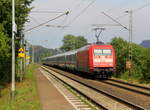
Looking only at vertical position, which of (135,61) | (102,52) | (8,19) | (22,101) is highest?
(8,19)

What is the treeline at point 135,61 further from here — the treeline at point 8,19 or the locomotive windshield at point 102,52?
the treeline at point 8,19

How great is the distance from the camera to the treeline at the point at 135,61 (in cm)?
3472

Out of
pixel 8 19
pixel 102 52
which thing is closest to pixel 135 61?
pixel 102 52

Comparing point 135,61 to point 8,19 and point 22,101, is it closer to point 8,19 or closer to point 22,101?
point 8,19

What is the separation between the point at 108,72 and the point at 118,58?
570 inches

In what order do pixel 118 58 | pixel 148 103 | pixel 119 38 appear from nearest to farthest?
pixel 148 103
pixel 118 58
pixel 119 38

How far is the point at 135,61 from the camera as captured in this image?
43.3 m

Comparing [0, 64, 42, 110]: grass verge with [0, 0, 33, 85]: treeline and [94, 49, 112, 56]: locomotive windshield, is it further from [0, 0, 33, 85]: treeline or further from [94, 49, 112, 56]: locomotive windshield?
[94, 49, 112, 56]: locomotive windshield

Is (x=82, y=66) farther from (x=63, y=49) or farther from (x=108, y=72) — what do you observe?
(x=63, y=49)

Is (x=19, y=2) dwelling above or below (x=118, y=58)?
above

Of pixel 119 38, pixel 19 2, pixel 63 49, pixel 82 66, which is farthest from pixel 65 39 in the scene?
pixel 19 2

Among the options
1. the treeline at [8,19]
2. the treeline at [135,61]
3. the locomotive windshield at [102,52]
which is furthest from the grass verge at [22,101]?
the treeline at [135,61]

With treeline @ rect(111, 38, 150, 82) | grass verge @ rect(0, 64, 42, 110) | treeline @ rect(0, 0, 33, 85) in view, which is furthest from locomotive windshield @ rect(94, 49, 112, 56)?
grass verge @ rect(0, 64, 42, 110)

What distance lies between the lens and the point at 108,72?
93.4 ft
